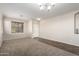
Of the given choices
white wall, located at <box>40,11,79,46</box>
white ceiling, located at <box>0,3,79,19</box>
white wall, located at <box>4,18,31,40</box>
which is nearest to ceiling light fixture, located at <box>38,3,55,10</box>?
white ceiling, located at <box>0,3,79,19</box>

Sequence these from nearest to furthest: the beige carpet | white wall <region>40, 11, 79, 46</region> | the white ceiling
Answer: the white ceiling < the beige carpet < white wall <region>40, 11, 79, 46</region>

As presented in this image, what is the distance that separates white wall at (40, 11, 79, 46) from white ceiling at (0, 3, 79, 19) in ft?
0.63

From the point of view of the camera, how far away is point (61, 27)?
2.22 meters

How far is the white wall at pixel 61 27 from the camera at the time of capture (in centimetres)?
191

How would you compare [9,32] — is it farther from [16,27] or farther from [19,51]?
[19,51]

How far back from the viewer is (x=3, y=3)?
1.47m

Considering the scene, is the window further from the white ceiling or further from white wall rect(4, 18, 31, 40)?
the white ceiling

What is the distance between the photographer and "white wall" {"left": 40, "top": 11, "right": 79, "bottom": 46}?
191 cm

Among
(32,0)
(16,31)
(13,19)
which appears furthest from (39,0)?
(16,31)

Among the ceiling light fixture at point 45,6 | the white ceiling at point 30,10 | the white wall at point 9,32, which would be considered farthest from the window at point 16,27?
the ceiling light fixture at point 45,6

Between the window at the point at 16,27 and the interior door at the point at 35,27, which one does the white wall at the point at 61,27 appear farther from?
the window at the point at 16,27

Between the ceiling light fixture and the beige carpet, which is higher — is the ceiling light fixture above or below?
above

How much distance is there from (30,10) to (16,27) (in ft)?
2.05

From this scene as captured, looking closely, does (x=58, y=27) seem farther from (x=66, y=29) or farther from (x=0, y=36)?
(x=0, y=36)
